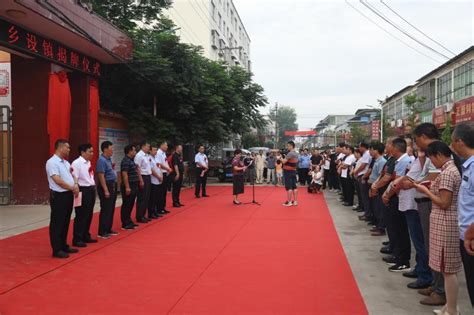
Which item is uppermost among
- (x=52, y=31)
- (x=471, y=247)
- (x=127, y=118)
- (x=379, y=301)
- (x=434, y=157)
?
(x=52, y=31)

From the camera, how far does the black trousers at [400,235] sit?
564cm

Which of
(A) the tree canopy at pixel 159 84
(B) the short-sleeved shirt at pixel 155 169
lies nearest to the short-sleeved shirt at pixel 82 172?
(B) the short-sleeved shirt at pixel 155 169

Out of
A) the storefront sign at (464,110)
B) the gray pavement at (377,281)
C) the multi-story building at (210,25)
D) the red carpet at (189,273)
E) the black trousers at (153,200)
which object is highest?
the multi-story building at (210,25)

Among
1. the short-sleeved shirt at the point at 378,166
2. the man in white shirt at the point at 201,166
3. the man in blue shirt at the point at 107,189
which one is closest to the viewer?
the man in blue shirt at the point at 107,189

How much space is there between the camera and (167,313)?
407 cm

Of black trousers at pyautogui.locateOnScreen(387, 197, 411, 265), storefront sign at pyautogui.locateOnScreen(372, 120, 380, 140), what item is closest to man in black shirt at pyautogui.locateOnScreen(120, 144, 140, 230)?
black trousers at pyautogui.locateOnScreen(387, 197, 411, 265)

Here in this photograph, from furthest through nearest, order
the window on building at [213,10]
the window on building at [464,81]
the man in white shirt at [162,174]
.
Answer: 1. the window on building at [213,10]
2. the window on building at [464,81]
3. the man in white shirt at [162,174]

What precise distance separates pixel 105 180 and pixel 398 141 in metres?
4.67

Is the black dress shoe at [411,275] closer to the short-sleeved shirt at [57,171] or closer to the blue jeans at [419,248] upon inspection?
the blue jeans at [419,248]

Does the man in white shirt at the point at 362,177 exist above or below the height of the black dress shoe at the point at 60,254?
above

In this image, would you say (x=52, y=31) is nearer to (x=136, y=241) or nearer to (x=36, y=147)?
(x=36, y=147)

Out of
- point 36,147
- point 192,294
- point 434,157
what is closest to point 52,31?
point 36,147

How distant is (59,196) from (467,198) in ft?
16.6

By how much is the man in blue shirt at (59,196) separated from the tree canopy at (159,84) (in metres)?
8.30
